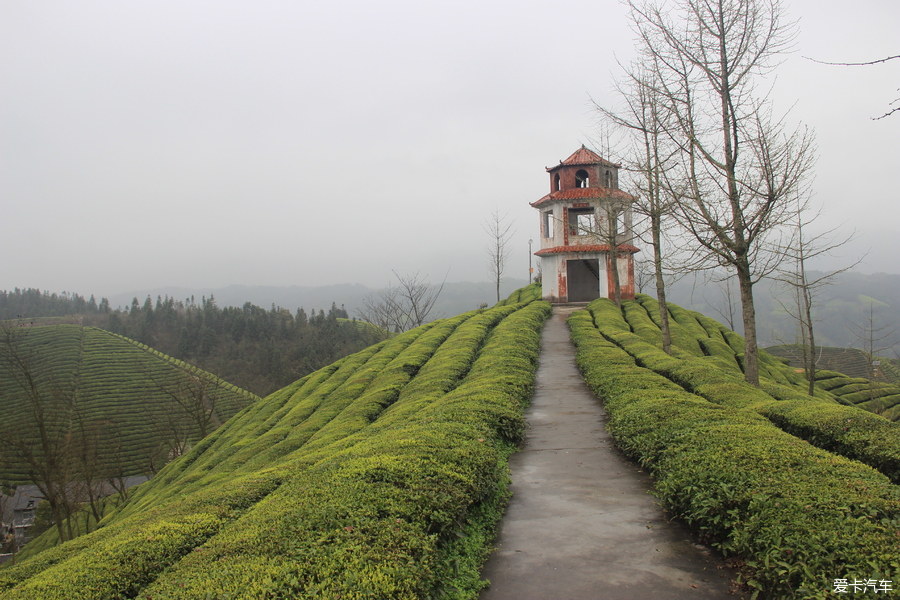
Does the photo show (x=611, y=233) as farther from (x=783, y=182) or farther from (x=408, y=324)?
(x=408, y=324)

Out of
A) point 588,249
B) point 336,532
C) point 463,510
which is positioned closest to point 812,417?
point 463,510

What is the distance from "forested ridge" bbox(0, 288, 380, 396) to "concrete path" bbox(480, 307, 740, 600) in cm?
7461

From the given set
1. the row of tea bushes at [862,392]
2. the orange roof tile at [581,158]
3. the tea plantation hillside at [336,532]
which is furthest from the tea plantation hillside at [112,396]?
the row of tea bushes at [862,392]

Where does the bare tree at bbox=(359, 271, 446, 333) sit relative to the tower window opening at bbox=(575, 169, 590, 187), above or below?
below

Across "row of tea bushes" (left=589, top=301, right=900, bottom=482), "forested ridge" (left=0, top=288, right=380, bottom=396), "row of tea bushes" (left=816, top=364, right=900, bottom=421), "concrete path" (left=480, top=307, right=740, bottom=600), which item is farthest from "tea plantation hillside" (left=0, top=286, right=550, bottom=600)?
"forested ridge" (left=0, top=288, right=380, bottom=396)

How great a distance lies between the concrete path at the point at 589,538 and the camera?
18.2 ft

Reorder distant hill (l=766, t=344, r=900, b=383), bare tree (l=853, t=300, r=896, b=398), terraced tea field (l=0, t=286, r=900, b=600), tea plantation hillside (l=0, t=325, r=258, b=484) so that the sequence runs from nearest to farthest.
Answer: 1. terraced tea field (l=0, t=286, r=900, b=600)
2. bare tree (l=853, t=300, r=896, b=398)
3. tea plantation hillside (l=0, t=325, r=258, b=484)
4. distant hill (l=766, t=344, r=900, b=383)

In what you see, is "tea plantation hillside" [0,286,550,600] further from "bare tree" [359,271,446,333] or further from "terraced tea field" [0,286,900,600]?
"bare tree" [359,271,446,333]

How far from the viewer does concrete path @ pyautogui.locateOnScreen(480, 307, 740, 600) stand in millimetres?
5547

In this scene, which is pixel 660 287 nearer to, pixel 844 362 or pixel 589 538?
pixel 589 538

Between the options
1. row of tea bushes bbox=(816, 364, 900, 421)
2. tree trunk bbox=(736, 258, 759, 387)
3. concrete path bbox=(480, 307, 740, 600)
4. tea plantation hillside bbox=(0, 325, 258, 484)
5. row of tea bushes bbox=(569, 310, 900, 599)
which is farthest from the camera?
tea plantation hillside bbox=(0, 325, 258, 484)

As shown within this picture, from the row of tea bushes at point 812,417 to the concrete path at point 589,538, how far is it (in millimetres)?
3061

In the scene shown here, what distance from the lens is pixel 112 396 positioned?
71375 mm

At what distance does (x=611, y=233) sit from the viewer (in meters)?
30.4
